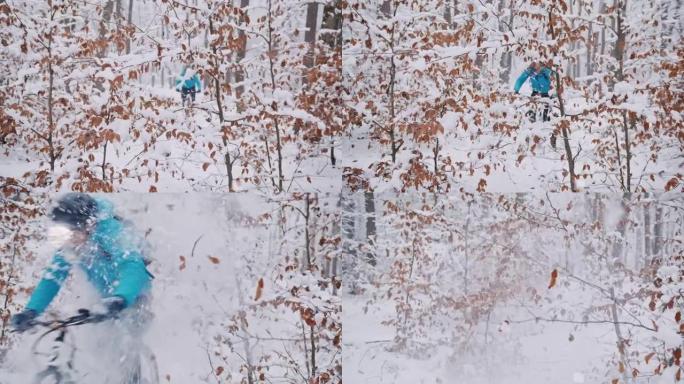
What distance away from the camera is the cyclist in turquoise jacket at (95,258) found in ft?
9.04

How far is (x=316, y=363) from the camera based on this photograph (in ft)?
9.95

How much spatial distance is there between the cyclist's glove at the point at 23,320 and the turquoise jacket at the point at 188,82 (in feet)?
4.48

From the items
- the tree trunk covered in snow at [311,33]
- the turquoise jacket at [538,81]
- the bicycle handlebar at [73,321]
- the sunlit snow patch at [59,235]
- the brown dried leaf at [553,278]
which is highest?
the tree trunk covered in snow at [311,33]

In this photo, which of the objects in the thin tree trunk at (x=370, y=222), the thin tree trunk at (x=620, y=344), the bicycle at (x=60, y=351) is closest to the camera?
the bicycle at (x=60, y=351)

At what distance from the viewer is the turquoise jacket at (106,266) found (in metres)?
2.76

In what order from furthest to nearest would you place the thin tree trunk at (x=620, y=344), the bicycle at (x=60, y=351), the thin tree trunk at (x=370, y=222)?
the thin tree trunk at (x=370, y=222) → the thin tree trunk at (x=620, y=344) → the bicycle at (x=60, y=351)

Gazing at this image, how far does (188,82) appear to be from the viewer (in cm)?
281

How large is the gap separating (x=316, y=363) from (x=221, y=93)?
5.14 feet

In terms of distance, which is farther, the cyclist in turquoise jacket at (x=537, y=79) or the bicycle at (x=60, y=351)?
the cyclist in turquoise jacket at (x=537, y=79)

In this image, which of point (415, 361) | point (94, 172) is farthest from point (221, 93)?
point (415, 361)

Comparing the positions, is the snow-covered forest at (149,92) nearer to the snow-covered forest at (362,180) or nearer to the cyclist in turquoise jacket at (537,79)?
the snow-covered forest at (362,180)

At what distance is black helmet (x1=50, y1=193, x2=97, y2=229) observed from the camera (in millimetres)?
2785

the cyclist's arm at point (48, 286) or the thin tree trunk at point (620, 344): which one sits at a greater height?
the cyclist's arm at point (48, 286)

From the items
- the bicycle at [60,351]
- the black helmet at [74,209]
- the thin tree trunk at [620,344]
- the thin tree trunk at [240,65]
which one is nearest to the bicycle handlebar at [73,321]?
the bicycle at [60,351]
